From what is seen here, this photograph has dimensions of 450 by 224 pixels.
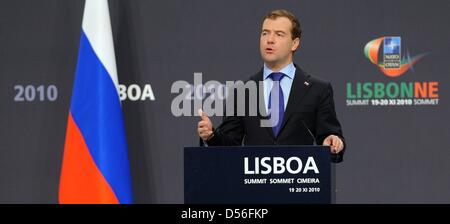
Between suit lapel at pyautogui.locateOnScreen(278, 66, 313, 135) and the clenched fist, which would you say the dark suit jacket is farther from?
the clenched fist

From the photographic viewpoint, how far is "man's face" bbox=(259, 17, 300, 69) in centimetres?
437

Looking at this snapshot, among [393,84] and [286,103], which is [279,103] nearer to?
[286,103]

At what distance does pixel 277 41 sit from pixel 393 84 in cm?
217

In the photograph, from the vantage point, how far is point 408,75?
247 inches

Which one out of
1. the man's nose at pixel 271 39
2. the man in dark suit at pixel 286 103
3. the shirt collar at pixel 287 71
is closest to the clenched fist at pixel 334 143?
the man in dark suit at pixel 286 103

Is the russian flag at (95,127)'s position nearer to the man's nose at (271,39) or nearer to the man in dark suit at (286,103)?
the man in dark suit at (286,103)

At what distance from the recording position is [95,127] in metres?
6.10

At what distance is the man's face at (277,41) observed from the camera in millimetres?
4371

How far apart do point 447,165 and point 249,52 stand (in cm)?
185

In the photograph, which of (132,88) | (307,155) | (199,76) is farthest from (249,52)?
(307,155)

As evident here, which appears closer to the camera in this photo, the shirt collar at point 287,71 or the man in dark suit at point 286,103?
the man in dark suit at point 286,103

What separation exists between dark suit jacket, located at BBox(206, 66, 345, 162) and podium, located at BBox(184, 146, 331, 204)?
0.54 meters
